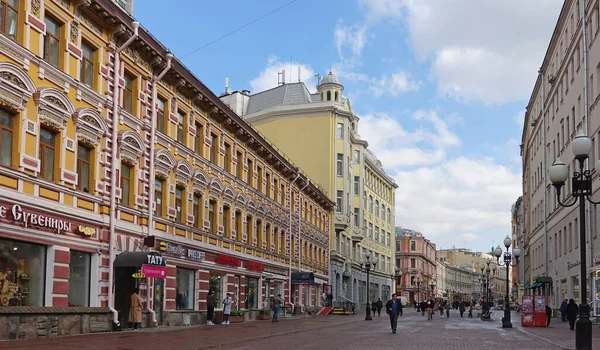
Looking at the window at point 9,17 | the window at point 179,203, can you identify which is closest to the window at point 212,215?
the window at point 179,203

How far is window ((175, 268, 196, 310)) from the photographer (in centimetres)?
2945

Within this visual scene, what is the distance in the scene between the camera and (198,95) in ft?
102

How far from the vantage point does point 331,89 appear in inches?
2677

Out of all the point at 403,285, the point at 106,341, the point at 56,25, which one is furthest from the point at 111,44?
the point at 403,285

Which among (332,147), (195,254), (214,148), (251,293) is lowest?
(251,293)

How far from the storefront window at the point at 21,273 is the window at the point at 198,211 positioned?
38.9 feet

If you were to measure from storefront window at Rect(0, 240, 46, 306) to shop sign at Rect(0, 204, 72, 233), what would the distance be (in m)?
0.60

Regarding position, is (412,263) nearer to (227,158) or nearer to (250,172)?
(250,172)

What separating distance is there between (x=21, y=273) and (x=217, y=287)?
15.6 m

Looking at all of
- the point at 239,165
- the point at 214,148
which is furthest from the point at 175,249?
the point at 239,165

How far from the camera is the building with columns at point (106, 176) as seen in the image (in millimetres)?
18828

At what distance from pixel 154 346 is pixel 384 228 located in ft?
234

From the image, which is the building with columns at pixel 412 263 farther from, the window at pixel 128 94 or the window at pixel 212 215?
the window at pixel 128 94

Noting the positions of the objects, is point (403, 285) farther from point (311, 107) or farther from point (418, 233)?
point (311, 107)
